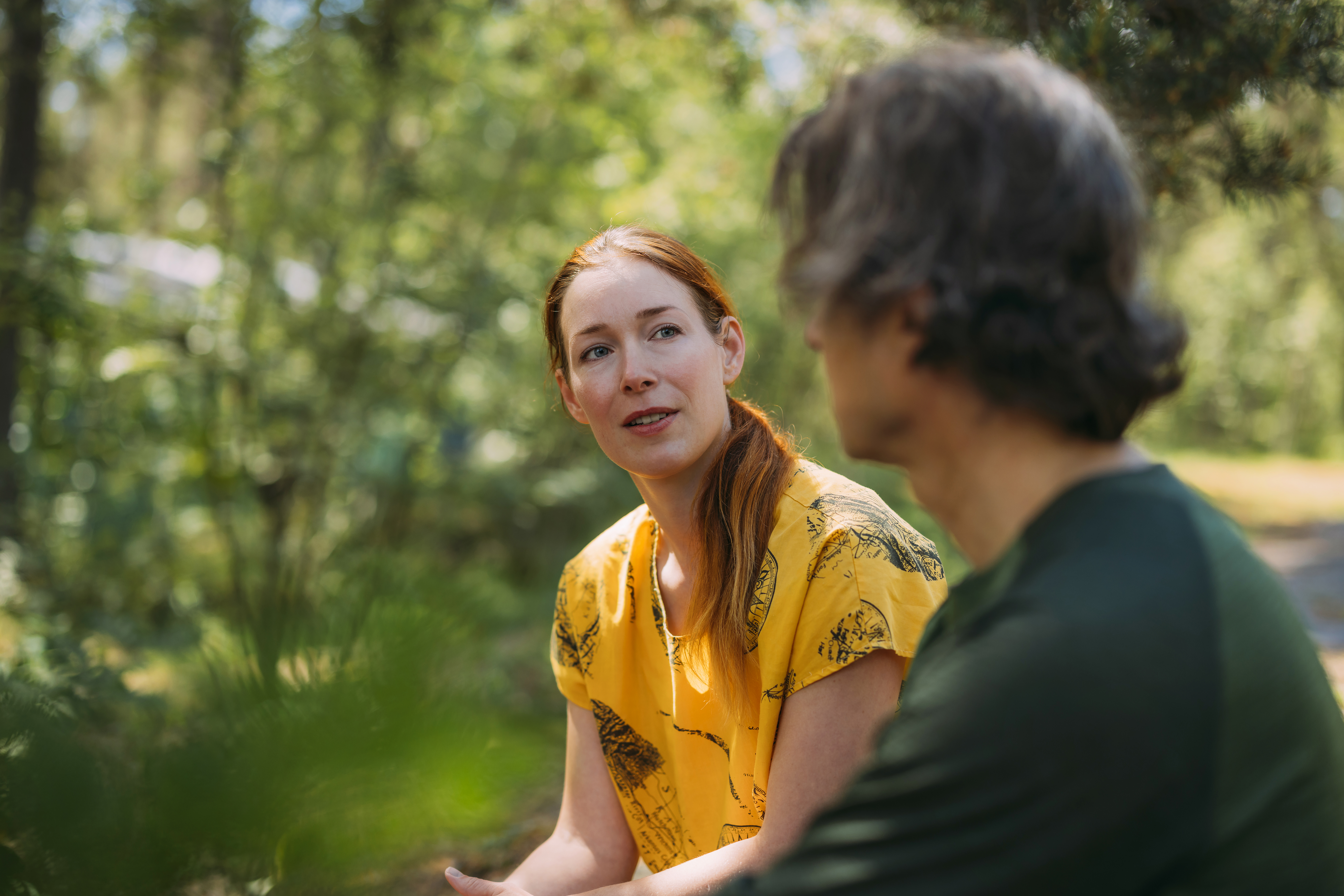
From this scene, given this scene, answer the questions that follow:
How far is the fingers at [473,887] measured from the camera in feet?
5.78

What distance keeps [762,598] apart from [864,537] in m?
0.21

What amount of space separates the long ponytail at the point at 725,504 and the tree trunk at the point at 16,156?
13.0 ft

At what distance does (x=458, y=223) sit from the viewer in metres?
7.16

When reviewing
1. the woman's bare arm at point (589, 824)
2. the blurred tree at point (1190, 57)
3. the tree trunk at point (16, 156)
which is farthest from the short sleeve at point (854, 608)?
the tree trunk at point (16, 156)

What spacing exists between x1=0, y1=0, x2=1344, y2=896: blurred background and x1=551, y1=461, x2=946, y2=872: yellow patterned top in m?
0.28

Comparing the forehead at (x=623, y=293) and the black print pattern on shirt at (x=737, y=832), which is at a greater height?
the forehead at (x=623, y=293)

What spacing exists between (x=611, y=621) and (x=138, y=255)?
22.8ft

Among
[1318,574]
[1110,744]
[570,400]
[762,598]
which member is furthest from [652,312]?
[1318,574]

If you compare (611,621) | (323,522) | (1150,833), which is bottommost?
(1150,833)

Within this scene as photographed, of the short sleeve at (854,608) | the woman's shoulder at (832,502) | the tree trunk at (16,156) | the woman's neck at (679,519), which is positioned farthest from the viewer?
the tree trunk at (16,156)

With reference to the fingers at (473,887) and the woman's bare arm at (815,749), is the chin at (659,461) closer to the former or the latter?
the woman's bare arm at (815,749)

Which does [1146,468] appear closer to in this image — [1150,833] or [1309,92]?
[1150,833]

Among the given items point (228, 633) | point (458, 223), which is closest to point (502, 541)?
point (458, 223)

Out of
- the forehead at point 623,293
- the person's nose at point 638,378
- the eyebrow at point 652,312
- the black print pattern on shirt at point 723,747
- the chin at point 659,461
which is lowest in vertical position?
the black print pattern on shirt at point 723,747
